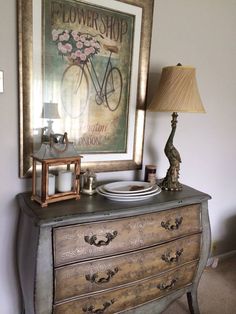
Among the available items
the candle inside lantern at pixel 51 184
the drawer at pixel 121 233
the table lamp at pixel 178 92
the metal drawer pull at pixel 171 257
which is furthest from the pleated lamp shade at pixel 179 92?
the metal drawer pull at pixel 171 257

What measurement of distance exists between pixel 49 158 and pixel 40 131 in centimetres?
24

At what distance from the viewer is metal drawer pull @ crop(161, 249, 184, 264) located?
151 centimetres

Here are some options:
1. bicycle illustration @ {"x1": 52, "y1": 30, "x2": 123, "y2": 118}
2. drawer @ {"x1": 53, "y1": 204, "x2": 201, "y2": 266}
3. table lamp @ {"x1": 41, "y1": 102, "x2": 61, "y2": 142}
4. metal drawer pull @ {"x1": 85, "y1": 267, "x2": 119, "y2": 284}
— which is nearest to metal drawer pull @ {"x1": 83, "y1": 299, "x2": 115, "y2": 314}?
metal drawer pull @ {"x1": 85, "y1": 267, "x2": 119, "y2": 284}

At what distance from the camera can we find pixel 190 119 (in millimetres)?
2002

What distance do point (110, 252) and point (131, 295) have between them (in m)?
0.31

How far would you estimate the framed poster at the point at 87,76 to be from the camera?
1.36m

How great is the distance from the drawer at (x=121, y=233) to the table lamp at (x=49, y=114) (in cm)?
52

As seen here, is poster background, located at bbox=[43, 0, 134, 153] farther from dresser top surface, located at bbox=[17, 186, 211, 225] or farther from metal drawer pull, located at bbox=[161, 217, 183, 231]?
metal drawer pull, located at bbox=[161, 217, 183, 231]

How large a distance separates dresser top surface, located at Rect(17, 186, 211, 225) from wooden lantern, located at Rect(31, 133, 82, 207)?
4cm

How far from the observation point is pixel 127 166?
5.75 ft

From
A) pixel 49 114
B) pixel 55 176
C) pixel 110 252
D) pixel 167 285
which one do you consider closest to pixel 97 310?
pixel 110 252

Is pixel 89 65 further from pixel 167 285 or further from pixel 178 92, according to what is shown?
pixel 167 285

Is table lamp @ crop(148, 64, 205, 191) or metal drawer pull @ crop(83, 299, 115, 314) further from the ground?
table lamp @ crop(148, 64, 205, 191)

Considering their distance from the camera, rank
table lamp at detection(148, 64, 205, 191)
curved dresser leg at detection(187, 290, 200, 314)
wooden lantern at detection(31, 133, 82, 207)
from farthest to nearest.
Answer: curved dresser leg at detection(187, 290, 200, 314) → table lamp at detection(148, 64, 205, 191) → wooden lantern at detection(31, 133, 82, 207)
